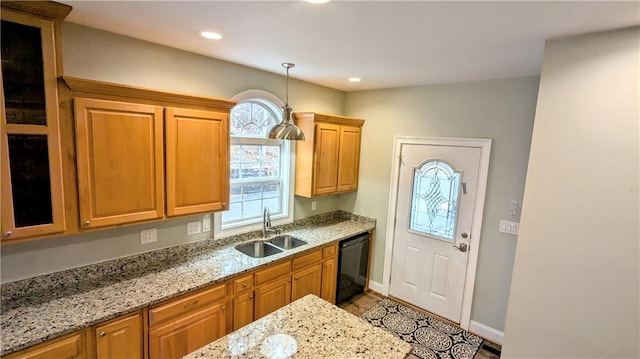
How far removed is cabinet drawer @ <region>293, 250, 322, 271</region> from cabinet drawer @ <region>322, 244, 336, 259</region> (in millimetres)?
65

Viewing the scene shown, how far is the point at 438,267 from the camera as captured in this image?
3422 millimetres

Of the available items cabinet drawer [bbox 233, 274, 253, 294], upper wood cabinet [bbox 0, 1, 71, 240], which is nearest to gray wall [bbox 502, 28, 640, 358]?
cabinet drawer [bbox 233, 274, 253, 294]

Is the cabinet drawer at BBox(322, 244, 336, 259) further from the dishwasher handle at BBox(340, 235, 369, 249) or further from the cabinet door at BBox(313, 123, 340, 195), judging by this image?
the cabinet door at BBox(313, 123, 340, 195)

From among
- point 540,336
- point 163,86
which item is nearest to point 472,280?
point 540,336

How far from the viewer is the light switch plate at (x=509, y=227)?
2895mm

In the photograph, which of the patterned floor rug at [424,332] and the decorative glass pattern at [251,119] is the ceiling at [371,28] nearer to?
the decorative glass pattern at [251,119]

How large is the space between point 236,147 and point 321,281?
1667 millimetres

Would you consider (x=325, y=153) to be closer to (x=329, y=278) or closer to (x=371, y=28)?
(x=329, y=278)

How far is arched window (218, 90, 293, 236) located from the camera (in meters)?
3.05

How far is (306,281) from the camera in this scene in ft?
10.1

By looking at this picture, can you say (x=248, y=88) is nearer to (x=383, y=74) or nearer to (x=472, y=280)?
(x=383, y=74)

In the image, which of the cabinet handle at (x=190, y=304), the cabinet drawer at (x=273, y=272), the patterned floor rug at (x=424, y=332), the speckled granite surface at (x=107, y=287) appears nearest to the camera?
the speckled granite surface at (x=107, y=287)

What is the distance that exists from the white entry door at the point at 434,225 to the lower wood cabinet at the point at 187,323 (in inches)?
87.2

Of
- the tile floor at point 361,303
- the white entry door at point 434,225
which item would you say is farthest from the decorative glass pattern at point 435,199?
the tile floor at point 361,303
